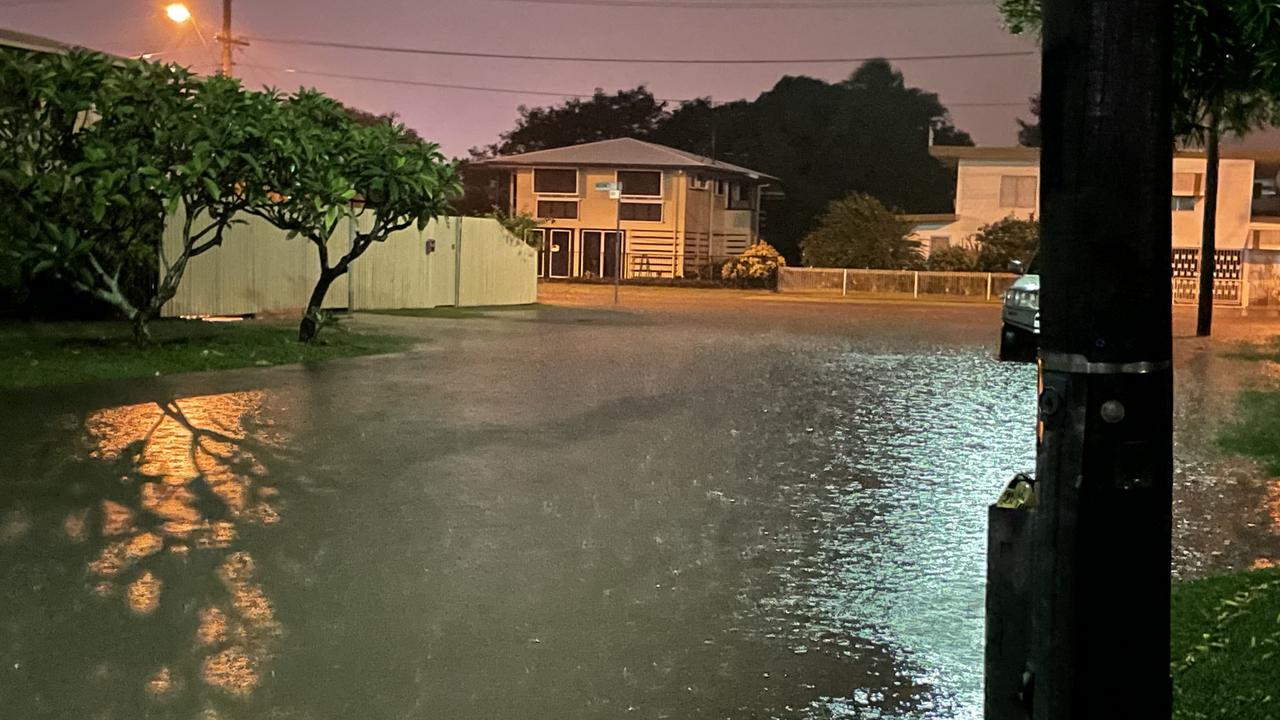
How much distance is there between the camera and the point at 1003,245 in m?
50.1

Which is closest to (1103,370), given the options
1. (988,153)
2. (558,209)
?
(988,153)

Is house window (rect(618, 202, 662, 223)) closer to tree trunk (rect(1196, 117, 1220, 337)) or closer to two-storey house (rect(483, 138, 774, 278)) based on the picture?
two-storey house (rect(483, 138, 774, 278))

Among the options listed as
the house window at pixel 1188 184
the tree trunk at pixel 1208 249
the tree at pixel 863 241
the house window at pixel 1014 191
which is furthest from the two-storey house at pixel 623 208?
the tree trunk at pixel 1208 249

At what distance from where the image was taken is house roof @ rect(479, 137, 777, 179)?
59688mm

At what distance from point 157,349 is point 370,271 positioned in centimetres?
1193

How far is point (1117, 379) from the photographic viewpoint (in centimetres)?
268

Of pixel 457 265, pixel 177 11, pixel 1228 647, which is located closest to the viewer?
pixel 1228 647

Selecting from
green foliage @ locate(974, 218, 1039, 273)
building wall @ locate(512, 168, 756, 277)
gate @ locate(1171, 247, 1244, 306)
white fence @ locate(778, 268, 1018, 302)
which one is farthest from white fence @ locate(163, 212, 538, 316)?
building wall @ locate(512, 168, 756, 277)

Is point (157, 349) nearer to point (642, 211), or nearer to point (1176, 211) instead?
point (1176, 211)

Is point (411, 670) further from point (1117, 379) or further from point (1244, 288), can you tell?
point (1244, 288)

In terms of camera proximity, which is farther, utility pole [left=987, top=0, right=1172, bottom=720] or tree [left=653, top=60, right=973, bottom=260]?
tree [left=653, top=60, right=973, bottom=260]

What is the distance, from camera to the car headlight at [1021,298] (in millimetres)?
19438

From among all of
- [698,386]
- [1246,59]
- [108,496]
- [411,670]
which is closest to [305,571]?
[411,670]

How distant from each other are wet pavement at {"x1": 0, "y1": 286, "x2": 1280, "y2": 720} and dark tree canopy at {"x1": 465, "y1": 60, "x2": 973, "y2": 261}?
57.2 m
